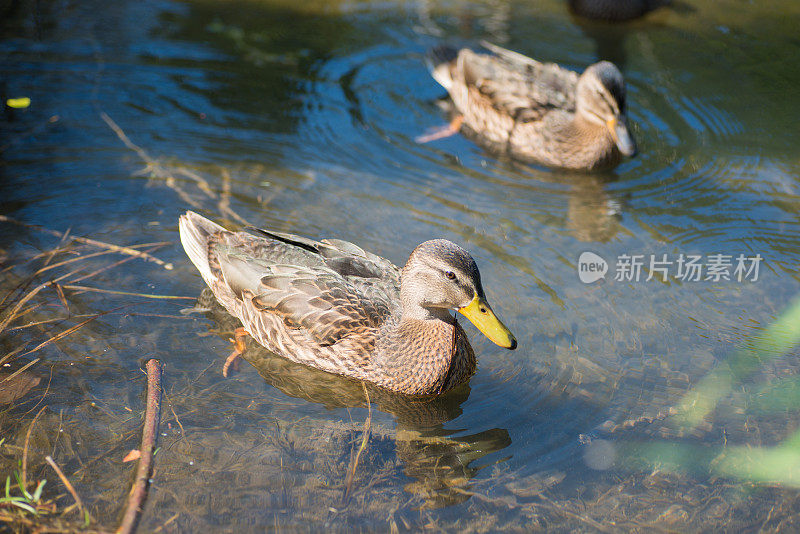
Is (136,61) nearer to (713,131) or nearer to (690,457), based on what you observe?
(713,131)

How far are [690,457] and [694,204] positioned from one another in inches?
117

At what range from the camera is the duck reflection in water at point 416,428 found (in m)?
4.36

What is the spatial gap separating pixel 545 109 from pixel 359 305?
3570 millimetres

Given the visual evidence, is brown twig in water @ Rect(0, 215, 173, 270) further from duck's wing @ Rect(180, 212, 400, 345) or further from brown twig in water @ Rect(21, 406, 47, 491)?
brown twig in water @ Rect(21, 406, 47, 491)

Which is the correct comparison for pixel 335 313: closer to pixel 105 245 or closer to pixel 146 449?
pixel 146 449

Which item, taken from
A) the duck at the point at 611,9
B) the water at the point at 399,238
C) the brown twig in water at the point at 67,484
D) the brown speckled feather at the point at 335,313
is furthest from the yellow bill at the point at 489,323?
the duck at the point at 611,9

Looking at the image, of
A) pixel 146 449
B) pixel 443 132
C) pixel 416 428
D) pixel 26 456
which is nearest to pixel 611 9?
pixel 443 132

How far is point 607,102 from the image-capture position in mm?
7418

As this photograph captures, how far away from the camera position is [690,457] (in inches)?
181

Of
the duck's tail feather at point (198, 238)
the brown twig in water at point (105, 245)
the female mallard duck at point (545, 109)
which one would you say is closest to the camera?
the duck's tail feather at point (198, 238)

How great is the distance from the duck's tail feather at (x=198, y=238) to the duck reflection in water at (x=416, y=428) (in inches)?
15.0

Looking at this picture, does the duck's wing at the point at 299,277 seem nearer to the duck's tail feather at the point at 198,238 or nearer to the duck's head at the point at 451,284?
the duck's tail feather at the point at 198,238

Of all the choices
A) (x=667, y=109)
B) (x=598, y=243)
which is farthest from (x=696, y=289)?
(x=667, y=109)

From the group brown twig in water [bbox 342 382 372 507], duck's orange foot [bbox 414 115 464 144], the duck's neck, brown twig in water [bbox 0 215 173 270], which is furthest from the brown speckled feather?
the duck's neck
